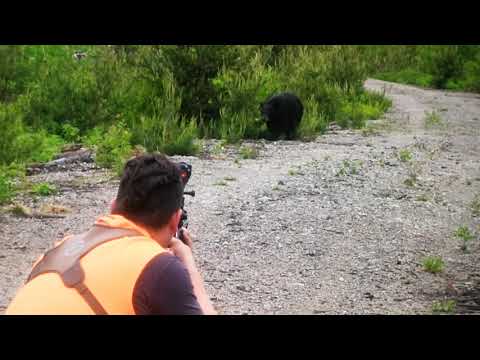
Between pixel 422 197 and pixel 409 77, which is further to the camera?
pixel 409 77

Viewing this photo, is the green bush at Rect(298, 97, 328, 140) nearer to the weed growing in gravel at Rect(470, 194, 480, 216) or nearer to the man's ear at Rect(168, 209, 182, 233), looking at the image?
the weed growing in gravel at Rect(470, 194, 480, 216)

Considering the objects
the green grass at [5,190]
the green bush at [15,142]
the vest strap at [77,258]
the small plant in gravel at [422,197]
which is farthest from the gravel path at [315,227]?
the vest strap at [77,258]

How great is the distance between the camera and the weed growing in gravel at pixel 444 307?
6.62m

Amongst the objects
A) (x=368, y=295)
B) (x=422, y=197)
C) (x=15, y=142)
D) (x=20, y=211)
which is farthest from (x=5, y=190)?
(x=422, y=197)

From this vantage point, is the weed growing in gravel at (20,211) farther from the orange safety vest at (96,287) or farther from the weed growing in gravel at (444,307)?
the orange safety vest at (96,287)

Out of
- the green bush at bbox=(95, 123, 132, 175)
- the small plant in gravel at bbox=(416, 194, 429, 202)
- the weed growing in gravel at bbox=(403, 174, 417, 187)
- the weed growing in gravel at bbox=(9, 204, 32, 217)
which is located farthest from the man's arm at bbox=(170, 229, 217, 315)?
the weed growing in gravel at bbox=(403, 174, 417, 187)

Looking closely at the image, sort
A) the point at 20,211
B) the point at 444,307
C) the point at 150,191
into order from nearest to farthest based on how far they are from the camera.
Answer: the point at 150,191 < the point at 444,307 < the point at 20,211

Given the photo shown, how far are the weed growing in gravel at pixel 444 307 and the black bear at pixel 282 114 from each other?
9.20 metres

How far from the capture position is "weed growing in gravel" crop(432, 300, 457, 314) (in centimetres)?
662

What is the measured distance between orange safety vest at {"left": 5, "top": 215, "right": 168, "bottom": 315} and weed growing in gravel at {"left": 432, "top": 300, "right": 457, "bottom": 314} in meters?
4.13

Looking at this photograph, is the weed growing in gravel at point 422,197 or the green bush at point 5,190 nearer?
the green bush at point 5,190

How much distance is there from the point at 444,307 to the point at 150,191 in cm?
406

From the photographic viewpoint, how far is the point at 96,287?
2.85 metres

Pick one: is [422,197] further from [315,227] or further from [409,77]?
[409,77]
